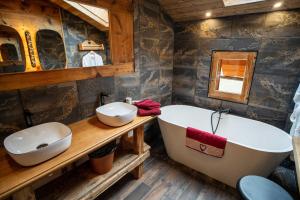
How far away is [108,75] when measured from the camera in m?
1.91

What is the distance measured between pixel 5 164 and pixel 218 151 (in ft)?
6.19

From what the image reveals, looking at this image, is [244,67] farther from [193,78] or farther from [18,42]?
[18,42]

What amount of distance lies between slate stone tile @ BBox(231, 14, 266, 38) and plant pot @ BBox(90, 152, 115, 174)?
2.27m

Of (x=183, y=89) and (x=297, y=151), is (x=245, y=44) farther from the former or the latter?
(x=297, y=151)

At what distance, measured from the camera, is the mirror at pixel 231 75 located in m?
2.29

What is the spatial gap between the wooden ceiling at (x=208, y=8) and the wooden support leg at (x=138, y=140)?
1.78 metres

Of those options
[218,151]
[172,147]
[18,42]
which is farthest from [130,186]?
[18,42]

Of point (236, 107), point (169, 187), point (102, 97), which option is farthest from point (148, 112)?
point (236, 107)

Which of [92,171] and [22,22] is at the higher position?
[22,22]

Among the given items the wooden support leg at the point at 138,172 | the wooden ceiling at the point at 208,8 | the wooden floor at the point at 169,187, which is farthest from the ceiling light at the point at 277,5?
the wooden support leg at the point at 138,172

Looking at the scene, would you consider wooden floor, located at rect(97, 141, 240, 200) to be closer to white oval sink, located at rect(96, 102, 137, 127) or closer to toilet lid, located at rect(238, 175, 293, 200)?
toilet lid, located at rect(238, 175, 293, 200)

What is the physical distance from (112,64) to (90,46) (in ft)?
1.02

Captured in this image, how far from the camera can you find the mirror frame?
50.6 inches

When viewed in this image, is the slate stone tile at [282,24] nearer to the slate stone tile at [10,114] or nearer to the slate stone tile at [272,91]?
the slate stone tile at [272,91]
